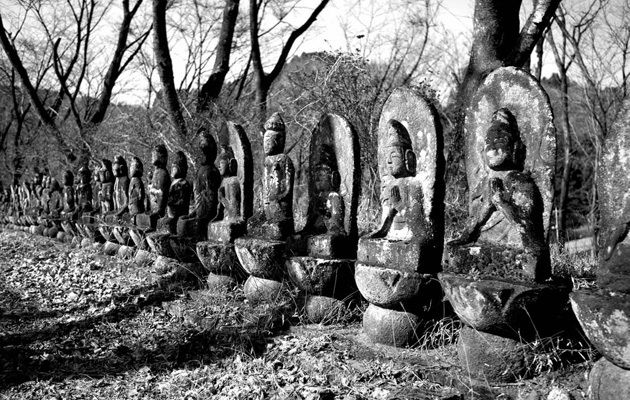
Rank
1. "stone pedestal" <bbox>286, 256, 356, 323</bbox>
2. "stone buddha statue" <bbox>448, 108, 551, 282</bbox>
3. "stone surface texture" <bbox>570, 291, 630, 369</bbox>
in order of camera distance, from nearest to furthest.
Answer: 1. "stone surface texture" <bbox>570, 291, 630, 369</bbox>
2. "stone buddha statue" <bbox>448, 108, 551, 282</bbox>
3. "stone pedestal" <bbox>286, 256, 356, 323</bbox>

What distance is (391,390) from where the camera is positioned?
2920 mm

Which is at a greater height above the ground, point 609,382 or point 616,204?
point 616,204

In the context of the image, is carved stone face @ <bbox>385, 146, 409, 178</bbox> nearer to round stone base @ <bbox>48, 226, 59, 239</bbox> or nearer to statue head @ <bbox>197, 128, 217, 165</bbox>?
statue head @ <bbox>197, 128, 217, 165</bbox>

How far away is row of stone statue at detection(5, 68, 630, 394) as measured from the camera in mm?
2764

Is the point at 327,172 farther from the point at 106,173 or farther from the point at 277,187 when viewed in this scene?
the point at 106,173

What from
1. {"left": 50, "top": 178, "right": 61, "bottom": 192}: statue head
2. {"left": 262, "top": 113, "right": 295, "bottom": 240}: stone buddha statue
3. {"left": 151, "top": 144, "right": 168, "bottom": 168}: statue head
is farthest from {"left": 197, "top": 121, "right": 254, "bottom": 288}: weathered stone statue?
{"left": 50, "top": 178, "right": 61, "bottom": 192}: statue head

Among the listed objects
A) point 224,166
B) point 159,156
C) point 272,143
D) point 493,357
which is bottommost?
point 493,357

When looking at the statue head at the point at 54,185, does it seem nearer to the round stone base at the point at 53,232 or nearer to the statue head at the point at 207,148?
the round stone base at the point at 53,232

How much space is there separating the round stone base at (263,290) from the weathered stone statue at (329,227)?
0.25 meters

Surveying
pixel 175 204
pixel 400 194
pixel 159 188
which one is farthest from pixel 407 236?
pixel 159 188

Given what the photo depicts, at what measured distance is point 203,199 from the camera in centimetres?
566

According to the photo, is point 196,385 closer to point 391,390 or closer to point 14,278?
point 391,390

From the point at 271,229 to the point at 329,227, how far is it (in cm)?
54

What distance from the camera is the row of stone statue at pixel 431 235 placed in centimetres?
276
